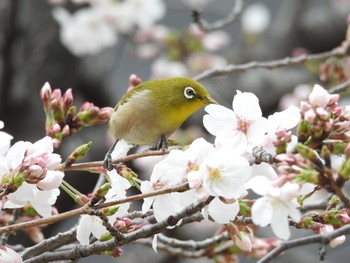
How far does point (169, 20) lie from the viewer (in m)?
6.61

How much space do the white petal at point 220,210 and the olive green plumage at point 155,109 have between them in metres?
0.63

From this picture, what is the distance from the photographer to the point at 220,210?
1200mm

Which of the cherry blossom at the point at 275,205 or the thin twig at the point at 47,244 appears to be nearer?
the cherry blossom at the point at 275,205

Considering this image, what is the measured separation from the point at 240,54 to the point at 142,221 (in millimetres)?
2952

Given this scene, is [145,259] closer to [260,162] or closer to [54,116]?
[54,116]

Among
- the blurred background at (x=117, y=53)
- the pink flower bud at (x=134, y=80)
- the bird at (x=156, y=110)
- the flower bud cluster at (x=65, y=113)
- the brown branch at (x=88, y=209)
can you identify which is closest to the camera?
the brown branch at (x=88, y=209)

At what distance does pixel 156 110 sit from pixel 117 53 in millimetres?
2926

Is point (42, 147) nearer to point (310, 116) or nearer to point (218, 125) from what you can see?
point (218, 125)

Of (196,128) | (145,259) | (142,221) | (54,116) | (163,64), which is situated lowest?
(145,259)

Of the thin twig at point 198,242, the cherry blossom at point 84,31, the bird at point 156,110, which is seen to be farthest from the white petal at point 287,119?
the cherry blossom at point 84,31

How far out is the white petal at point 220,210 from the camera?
120 centimetres

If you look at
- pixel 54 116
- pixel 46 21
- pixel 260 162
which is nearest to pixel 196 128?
pixel 46 21

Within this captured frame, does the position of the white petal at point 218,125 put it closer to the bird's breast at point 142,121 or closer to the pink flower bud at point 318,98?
the pink flower bud at point 318,98

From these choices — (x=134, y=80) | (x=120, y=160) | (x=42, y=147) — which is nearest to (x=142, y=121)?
(x=134, y=80)
